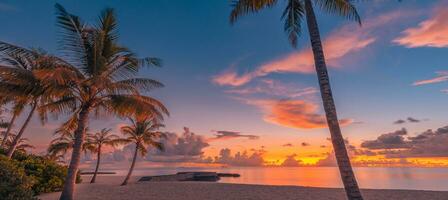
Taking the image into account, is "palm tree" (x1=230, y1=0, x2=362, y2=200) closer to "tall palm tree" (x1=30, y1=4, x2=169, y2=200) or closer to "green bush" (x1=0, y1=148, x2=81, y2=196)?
"tall palm tree" (x1=30, y1=4, x2=169, y2=200)

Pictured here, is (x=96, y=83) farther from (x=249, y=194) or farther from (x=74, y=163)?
(x=249, y=194)

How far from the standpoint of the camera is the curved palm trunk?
9.42 m

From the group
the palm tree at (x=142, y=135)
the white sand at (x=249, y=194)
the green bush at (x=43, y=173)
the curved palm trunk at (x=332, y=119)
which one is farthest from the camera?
the palm tree at (x=142, y=135)

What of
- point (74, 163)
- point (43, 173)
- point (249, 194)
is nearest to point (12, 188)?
point (74, 163)

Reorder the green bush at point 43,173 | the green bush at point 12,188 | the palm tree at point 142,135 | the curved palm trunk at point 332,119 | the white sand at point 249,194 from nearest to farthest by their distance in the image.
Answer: the curved palm trunk at point 332,119
the green bush at point 12,188
the white sand at point 249,194
the green bush at point 43,173
the palm tree at point 142,135

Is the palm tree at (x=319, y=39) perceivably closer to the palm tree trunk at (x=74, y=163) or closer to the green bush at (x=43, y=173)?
the palm tree trunk at (x=74, y=163)

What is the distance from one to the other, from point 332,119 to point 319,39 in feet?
10.1

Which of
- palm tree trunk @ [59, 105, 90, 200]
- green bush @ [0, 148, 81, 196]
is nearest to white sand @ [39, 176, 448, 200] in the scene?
green bush @ [0, 148, 81, 196]

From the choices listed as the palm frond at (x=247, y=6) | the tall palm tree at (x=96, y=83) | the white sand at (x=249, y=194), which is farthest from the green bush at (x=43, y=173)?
the palm frond at (x=247, y=6)

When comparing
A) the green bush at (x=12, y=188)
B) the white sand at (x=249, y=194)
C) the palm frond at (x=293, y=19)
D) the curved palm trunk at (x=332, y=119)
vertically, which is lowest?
the white sand at (x=249, y=194)

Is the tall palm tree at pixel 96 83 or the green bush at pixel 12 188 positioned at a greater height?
the tall palm tree at pixel 96 83

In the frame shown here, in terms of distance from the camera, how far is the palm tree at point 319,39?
31.5 feet

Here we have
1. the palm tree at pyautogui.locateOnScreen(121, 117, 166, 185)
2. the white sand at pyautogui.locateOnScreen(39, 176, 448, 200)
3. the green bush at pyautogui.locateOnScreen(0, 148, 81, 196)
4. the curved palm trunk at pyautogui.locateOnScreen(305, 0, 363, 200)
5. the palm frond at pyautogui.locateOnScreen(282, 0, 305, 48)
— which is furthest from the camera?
the palm tree at pyautogui.locateOnScreen(121, 117, 166, 185)

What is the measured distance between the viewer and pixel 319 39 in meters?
11.2
